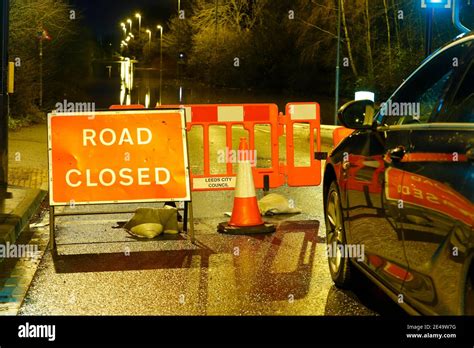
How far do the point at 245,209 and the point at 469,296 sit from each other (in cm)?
524

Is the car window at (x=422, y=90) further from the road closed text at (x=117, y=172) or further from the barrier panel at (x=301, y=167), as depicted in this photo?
the barrier panel at (x=301, y=167)

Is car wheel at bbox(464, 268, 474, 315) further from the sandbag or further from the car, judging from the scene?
the sandbag

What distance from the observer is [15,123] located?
69.2 ft

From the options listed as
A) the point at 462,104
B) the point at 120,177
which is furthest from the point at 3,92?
the point at 462,104

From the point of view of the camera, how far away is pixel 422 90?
19.4 feet

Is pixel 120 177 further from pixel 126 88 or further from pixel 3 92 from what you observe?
pixel 126 88

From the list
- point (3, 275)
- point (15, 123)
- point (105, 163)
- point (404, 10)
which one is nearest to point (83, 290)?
point (3, 275)

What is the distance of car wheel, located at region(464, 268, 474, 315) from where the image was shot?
167 inches

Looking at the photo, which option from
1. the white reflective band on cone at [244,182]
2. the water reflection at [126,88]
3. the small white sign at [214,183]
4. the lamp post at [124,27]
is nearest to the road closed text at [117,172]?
the white reflective band on cone at [244,182]

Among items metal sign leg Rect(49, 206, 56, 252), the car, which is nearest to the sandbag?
metal sign leg Rect(49, 206, 56, 252)

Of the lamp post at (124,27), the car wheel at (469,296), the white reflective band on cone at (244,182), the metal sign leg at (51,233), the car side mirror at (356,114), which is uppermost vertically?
the lamp post at (124,27)

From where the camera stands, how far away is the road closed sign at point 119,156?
29.3 feet

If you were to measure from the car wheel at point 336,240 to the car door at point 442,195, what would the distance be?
158 cm
